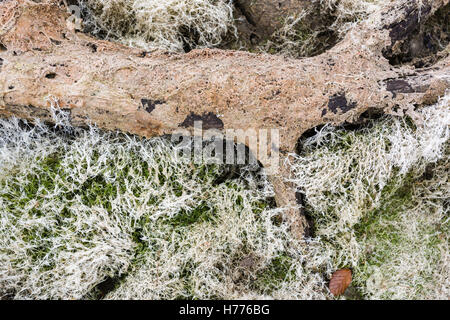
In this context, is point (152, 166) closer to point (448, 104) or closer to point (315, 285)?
point (315, 285)

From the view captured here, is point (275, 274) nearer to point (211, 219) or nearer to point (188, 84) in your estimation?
point (211, 219)

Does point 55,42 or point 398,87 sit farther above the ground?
point 55,42

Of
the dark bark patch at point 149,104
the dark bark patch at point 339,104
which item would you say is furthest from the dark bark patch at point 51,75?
the dark bark patch at point 339,104

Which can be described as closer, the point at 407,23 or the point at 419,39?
the point at 407,23

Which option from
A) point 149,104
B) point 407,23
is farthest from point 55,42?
point 407,23

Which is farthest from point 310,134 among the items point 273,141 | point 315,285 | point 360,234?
point 315,285

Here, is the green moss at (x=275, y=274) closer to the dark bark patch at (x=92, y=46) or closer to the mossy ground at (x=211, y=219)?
the mossy ground at (x=211, y=219)
